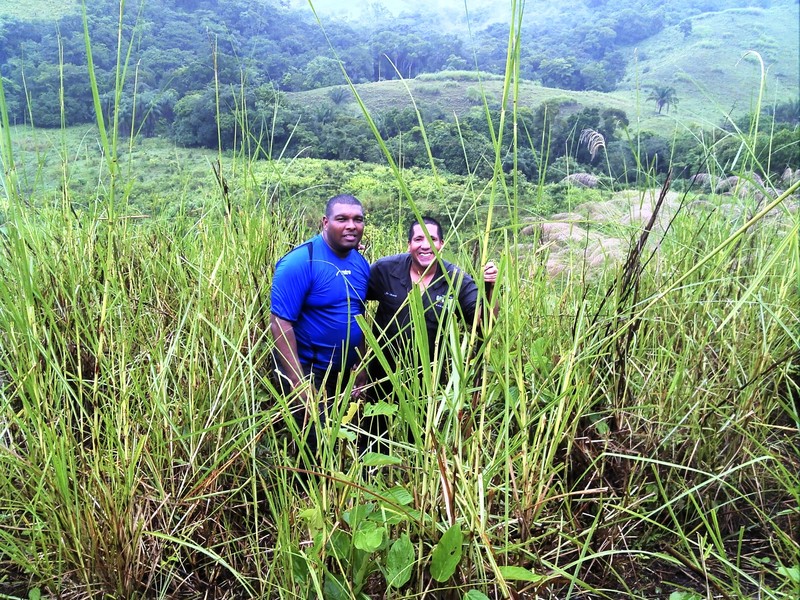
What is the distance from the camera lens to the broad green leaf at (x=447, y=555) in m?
0.85

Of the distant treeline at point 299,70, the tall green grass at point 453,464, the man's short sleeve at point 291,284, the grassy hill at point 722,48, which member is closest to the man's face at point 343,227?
the man's short sleeve at point 291,284

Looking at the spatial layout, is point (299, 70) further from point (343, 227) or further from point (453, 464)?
point (453, 464)

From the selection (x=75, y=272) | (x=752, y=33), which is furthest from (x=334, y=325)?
(x=752, y=33)

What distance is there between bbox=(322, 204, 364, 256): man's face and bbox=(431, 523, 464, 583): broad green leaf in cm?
180

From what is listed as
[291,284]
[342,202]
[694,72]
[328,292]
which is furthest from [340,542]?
[694,72]

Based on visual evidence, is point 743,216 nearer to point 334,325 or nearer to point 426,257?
point 426,257

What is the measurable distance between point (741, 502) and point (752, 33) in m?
55.5

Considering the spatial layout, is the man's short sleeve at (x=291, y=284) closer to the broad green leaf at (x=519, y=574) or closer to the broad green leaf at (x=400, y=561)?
the broad green leaf at (x=400, y=561)

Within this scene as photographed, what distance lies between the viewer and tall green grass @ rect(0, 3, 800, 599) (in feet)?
3.07

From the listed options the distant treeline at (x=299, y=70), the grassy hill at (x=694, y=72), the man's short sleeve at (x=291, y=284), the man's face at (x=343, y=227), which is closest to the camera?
the distant treeline at (x=299, y=70)

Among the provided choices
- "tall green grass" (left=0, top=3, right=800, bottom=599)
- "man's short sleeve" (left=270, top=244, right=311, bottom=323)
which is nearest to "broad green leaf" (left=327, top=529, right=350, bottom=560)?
"tall green grass" (left=0, top=3, right=800, bottom=599)

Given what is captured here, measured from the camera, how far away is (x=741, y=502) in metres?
1.33

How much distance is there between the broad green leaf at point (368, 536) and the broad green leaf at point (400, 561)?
0.04 m

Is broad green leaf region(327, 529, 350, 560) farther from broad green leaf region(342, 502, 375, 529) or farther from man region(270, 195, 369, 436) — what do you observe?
man region(270, 195, 369, 436)
